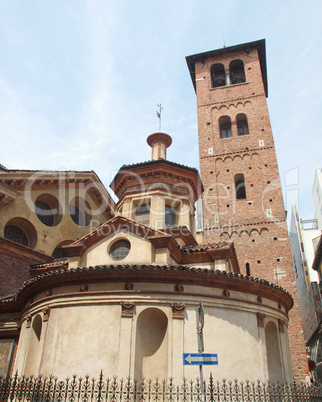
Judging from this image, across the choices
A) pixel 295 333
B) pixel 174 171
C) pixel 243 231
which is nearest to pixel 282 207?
pixel 243 231

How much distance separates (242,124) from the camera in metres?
33.0

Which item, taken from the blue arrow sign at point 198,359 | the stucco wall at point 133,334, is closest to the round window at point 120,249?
the stucco wall at point 133,334

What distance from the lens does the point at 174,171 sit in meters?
20.2

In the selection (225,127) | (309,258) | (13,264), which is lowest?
(13,264)

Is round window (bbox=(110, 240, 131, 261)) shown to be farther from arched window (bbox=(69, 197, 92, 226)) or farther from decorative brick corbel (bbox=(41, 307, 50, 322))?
arched window (bbox=(69, 197, 92, 226))

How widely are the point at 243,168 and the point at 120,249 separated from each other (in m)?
17.4

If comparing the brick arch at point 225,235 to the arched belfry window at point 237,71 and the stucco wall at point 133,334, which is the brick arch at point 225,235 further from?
the arched belfry window at point 237,71

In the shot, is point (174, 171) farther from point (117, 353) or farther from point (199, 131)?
point (199, 131)

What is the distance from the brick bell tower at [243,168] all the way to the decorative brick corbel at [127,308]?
14.1 metres

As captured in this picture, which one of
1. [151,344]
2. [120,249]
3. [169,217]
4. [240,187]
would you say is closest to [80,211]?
[169,217]

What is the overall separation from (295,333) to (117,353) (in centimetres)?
1473

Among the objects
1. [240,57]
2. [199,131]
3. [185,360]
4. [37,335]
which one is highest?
[240,57]

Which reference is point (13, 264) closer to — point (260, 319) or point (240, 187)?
point (260, 319)

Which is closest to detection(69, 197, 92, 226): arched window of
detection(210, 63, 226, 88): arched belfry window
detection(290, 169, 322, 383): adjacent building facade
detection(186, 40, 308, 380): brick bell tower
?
detection(186, 40, 308, 380): brick bell tower
